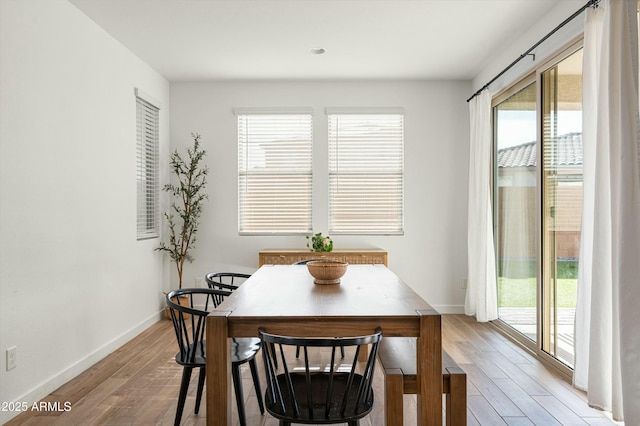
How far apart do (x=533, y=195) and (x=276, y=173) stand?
297 centimetres

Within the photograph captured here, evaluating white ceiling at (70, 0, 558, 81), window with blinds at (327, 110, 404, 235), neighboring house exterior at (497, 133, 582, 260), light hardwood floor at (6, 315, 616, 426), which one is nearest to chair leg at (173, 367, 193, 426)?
light hardwood floor at (6, 315, 616, 426)

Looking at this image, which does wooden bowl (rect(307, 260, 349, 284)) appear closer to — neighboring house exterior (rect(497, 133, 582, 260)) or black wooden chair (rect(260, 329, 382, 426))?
black wooden chair (rect(260, 329, 382, 426))

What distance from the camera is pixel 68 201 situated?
342 cm

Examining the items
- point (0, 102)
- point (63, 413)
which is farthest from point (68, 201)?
point (63, 413)

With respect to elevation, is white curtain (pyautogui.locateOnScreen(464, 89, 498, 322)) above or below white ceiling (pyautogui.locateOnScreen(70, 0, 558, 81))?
below

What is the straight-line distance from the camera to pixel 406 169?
566 centimetres

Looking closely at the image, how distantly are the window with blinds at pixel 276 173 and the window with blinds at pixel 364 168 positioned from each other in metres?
0.34

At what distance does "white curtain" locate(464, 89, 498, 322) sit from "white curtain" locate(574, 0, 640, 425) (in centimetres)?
180

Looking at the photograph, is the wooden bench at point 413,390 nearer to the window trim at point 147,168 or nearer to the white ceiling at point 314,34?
the white ceiling at point 314,34

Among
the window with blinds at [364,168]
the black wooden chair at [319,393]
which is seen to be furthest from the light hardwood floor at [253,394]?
the window with blinds at [364,168]

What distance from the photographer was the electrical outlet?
2770 millimetres

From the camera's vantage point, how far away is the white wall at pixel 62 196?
2.83m

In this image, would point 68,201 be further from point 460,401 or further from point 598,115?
point 598,115

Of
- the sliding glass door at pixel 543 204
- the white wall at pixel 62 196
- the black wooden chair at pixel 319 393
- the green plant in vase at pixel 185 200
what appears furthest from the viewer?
the green plant in vase at pixel 185 200
